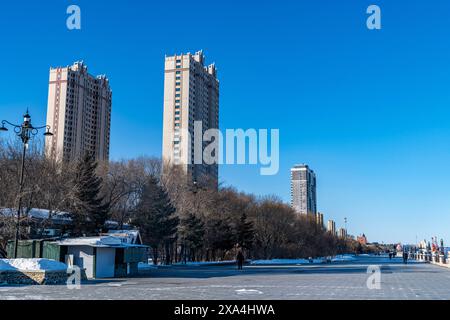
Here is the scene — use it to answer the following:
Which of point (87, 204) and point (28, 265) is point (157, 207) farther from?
point (28, 265)

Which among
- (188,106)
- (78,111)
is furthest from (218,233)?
(188,106)

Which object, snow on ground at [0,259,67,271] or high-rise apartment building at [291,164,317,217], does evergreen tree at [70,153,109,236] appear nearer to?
snow on ground at [0,259,67,271]

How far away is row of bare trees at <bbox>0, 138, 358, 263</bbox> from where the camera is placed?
34.6 m

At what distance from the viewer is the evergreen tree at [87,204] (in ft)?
123

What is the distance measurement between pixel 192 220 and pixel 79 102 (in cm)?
5061

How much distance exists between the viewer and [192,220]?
177 feet

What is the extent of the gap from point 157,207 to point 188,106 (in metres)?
61.5

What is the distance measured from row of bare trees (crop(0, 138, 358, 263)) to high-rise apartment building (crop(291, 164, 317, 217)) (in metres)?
63.9

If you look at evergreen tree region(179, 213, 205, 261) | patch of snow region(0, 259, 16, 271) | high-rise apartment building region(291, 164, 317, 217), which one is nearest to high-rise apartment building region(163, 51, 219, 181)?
evergreen tree region(179, 213, 205, 261)

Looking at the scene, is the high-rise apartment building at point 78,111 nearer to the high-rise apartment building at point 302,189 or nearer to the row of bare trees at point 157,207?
the row of bare trees at point 157,207

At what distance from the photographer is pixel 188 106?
106m
